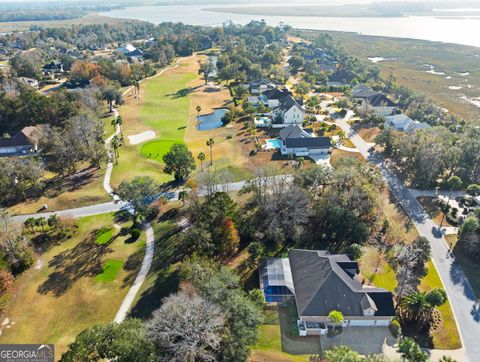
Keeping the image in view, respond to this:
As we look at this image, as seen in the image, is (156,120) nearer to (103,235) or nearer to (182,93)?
(182,93)

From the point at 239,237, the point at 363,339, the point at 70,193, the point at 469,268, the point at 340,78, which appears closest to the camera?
the point at 363,339

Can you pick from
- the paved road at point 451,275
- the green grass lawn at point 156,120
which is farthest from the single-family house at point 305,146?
the green grass lawn at point 156,120

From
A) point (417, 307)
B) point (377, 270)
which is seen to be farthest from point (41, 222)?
point (417, 307)

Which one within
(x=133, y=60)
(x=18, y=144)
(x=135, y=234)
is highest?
(x=133, y=60)

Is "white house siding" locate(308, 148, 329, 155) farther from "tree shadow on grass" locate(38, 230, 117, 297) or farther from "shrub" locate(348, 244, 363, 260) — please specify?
"tree shadow on grass" locate(38, 230, 117, 297)

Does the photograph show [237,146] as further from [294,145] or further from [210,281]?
[210,281]

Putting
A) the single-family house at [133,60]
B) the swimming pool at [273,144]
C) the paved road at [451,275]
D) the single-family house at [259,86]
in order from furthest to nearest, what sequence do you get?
1. the single-family house at [133,60]
2. the single-family house at [259,86]
3. the swimming pool at [273,144]
4. the paved road at [451,275]

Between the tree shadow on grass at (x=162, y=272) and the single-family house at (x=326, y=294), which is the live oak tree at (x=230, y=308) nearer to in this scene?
the single-family house at (x=326, y=294)
